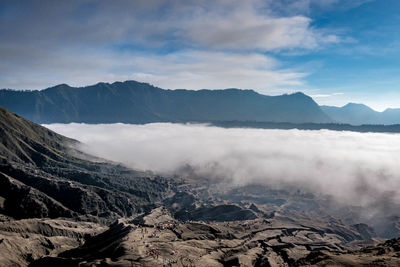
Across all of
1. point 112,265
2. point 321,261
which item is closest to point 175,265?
point 112,265

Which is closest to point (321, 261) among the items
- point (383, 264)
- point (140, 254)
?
point (383, 264)

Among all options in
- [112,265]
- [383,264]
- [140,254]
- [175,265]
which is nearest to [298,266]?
[383,264]

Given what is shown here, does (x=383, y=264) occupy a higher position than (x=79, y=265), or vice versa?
(x=383, y=264)

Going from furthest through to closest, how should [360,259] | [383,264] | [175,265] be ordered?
1. [175,265]
2. [360,259]
3. [383,264]

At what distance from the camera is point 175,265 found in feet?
631

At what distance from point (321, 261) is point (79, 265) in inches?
5946

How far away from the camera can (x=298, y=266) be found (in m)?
192

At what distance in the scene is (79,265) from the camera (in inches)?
7269

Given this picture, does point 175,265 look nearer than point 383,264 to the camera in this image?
No

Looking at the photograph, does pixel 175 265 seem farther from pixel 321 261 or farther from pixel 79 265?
pixel 321 261

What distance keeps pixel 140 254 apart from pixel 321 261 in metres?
116

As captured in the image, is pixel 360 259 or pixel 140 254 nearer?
pixel 360 259

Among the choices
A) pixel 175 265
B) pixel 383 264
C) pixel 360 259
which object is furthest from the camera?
pixel 175 265

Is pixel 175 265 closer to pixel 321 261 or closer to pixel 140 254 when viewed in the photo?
pixel 140 254
